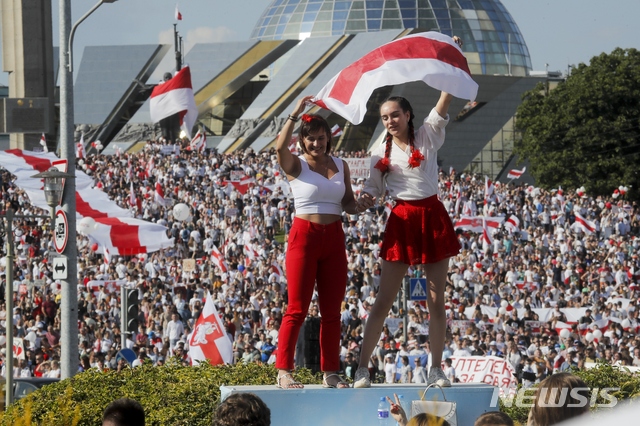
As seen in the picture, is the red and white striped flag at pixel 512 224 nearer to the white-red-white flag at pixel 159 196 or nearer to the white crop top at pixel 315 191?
the white-red-white flag at pixel 159 196

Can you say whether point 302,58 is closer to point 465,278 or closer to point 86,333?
point 465,278

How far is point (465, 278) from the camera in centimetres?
2450

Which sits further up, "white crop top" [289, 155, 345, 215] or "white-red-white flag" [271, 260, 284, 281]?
"white crop top" [289, 155, 345, 215]

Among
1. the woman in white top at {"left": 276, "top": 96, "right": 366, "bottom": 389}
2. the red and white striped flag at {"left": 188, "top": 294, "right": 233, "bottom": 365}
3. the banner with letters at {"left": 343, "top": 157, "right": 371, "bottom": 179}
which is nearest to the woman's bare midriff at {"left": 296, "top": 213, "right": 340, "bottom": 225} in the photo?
the woman in white top at {"left": 276, "top": 96, "right": 366, "bottom": 389}

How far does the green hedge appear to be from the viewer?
270 inches

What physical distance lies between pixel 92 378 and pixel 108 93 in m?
73.6

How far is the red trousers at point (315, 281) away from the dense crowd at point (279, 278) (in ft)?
17.6

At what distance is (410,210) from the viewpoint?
6758 mm

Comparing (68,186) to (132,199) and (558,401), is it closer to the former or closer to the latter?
(558,401)

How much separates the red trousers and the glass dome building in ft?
247

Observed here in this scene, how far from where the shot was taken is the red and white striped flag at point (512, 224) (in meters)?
30.6

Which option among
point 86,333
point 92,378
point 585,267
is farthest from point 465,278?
point 92,378

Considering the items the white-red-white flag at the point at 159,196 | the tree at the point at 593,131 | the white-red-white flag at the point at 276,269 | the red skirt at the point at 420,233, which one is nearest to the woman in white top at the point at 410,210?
the red skirt at the point at 420,233

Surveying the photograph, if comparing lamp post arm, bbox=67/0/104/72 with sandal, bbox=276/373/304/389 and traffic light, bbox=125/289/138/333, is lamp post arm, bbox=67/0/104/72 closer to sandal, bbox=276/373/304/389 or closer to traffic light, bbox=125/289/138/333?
traffic light, bbox=125/289/138/333
